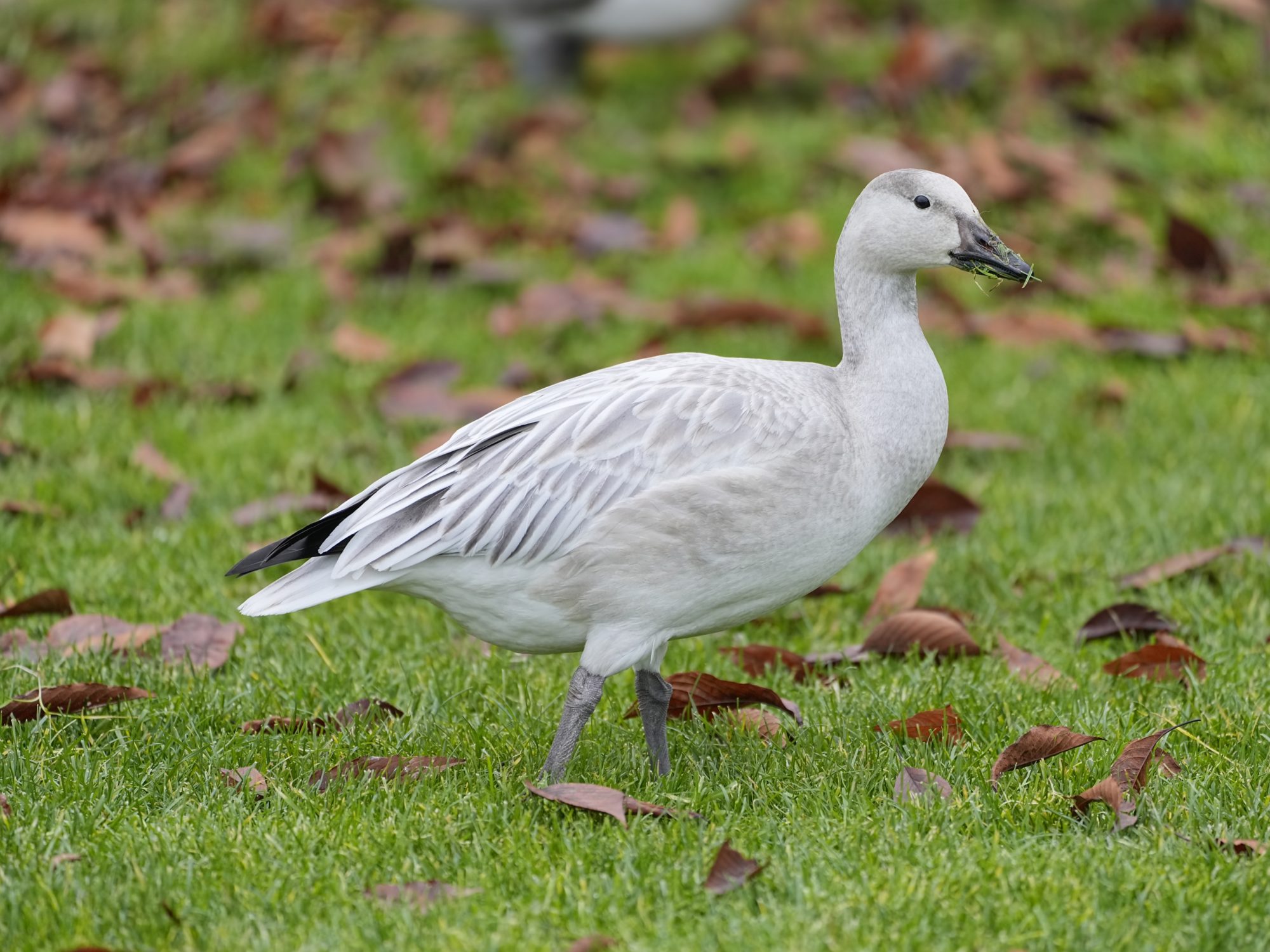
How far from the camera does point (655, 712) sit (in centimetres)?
365

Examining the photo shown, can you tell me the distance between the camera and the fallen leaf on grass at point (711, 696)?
3.80 m

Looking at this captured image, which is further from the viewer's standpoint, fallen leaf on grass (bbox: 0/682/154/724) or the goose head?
fallen leaf on grass (bbox: 0/682/154/724)

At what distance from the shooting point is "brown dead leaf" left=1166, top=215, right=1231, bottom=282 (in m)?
6.96

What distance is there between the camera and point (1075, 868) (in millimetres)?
3062

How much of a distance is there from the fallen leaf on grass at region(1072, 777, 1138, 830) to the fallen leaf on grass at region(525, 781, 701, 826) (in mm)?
752

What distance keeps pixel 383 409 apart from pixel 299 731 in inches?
90.1

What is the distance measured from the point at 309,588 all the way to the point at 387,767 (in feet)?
1.35

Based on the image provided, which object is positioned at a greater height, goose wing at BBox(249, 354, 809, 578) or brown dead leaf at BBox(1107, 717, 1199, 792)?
goose wing at BBox(249, 354, 809, 578)

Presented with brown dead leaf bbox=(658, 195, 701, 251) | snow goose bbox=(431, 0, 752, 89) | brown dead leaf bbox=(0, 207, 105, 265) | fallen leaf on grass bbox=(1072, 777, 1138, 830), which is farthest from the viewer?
snow goose bbox=(431, 0, 752, 89)

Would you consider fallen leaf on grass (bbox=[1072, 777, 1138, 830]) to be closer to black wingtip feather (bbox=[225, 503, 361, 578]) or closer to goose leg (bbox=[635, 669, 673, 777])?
goose leg (bbox=[635, 669, 673, 777])

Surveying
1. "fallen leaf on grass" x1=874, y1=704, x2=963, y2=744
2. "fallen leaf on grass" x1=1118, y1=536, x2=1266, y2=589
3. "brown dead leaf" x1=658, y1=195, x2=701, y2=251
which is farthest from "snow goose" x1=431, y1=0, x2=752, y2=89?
"fallen leaf on grass" x1=874, y1=704, x2=963, y2=744

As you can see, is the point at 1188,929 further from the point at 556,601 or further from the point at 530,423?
the point at 530,423

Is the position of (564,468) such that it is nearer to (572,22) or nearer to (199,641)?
(199,641)

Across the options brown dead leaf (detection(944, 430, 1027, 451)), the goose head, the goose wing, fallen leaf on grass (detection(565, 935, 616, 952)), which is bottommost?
brown dead leaf (detection(944, 430, 1027, 451))
